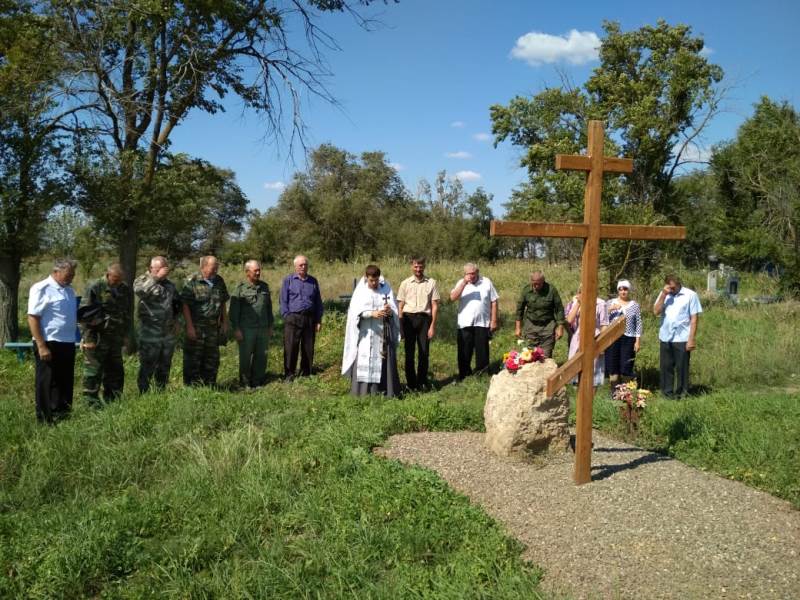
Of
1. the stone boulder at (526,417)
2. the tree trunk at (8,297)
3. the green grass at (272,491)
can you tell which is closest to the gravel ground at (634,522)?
the stone boulder at (526,417)

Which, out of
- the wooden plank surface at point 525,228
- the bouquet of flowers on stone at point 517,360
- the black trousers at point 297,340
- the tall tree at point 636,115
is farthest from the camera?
the tall tree at point 636,115

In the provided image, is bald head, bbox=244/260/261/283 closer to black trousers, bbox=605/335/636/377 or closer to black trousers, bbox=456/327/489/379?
black trousers, bbox=456/327/489/379

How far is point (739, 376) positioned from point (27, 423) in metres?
9.14

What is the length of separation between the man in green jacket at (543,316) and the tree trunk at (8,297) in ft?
26.8

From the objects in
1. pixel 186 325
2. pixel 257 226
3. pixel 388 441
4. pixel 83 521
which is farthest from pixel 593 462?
pixel 257 226

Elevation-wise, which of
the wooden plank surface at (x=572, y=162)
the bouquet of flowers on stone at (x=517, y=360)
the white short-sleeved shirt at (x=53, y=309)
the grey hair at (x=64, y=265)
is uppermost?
the wooden plank surface at (x=572, y=162)

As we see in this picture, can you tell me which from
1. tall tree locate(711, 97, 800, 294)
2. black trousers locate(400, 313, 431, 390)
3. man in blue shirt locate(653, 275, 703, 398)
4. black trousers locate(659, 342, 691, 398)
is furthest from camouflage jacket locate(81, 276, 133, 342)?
tall tree locate(711, 97, 800, 294)

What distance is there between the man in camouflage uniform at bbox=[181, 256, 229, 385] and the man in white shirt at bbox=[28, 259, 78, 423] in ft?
4.82

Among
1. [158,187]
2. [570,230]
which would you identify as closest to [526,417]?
[570,230]

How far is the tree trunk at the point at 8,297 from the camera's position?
1066cm

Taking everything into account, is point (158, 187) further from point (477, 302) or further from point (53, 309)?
point (477, 302)

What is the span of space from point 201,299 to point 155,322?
0.68 meters

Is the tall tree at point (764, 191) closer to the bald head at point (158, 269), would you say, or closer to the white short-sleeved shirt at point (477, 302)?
the white short-sleeved shirt at point (477, 302)

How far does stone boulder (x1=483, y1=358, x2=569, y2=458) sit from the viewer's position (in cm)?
524
